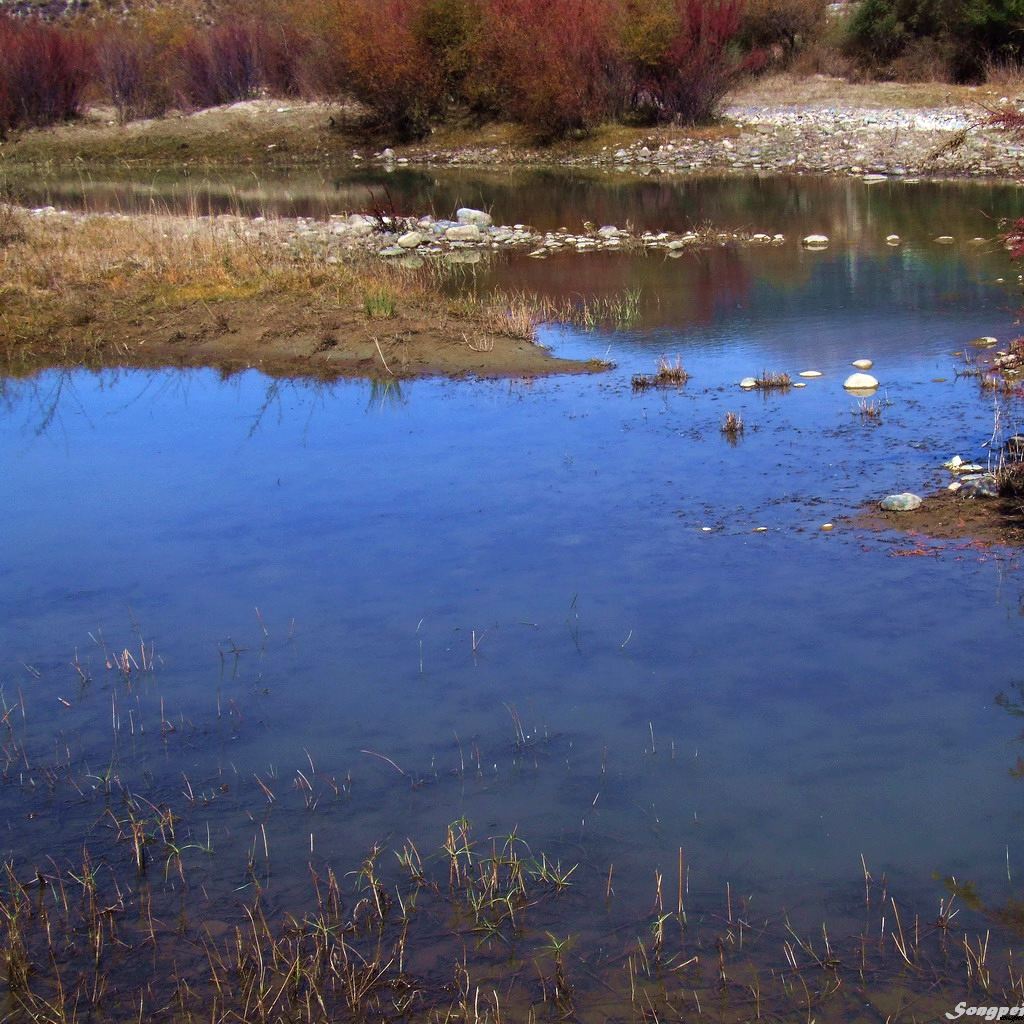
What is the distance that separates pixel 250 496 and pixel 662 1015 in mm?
5706

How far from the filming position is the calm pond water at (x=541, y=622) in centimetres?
472

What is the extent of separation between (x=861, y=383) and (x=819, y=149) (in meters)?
19.5

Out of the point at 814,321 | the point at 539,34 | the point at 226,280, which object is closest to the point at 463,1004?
the point at 814,321

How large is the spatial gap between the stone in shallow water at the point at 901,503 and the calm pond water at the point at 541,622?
0.31 meters

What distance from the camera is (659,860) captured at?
14.6 feet

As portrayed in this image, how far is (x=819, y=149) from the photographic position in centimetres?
2831

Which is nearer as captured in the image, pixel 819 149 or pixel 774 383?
pixel 774 383

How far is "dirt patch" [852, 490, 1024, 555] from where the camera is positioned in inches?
278

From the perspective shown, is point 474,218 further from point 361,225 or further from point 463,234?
point 361,225

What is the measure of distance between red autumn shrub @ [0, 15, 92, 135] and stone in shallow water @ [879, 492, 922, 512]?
1621 inches

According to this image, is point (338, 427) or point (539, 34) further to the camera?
point (539, 34)

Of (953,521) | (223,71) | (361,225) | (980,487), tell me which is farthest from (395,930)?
(223,71)

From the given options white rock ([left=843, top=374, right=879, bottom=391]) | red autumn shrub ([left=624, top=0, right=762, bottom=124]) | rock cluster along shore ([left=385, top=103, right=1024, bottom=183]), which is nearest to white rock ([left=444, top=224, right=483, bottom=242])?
rock cluster along shore ([left=385, top=103, right=1024, bottom=183])

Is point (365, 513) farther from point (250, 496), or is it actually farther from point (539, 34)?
point (539, 34)
